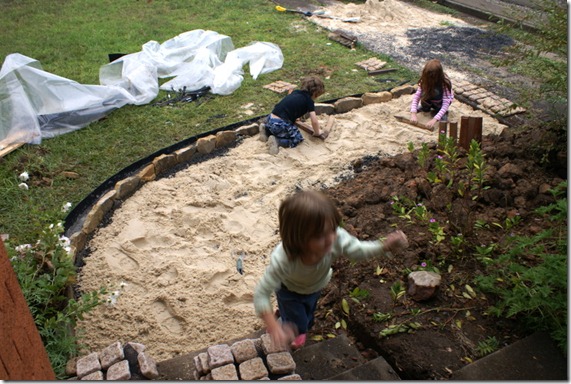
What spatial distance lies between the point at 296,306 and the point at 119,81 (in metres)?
5.08

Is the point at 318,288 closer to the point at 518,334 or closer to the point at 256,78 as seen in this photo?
the point at 518,334

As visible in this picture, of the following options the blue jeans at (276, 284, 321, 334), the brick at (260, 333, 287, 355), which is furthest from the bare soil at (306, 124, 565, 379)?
the brick at (260, 333, 287, 355)

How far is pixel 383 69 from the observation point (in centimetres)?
754

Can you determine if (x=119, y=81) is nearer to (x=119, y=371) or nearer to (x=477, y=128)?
(x=477, y=128)

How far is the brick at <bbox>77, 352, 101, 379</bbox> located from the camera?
2.91 metres

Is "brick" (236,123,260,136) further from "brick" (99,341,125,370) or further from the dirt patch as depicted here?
"brick" (99,341,125,370)

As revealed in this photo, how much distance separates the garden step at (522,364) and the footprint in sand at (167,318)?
1845mm

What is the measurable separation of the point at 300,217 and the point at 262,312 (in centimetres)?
53

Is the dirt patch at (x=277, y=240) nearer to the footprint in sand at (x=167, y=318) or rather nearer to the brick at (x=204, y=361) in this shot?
the footprint in sand at (x=167, y=318)

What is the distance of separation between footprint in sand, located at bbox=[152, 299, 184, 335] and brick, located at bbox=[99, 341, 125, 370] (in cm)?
65

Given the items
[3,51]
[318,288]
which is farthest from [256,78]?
[318,288]

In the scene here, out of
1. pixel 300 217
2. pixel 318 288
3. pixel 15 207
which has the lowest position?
pixel 15 207

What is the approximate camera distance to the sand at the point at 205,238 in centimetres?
366

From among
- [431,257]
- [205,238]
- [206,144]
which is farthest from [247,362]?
[206,144]
